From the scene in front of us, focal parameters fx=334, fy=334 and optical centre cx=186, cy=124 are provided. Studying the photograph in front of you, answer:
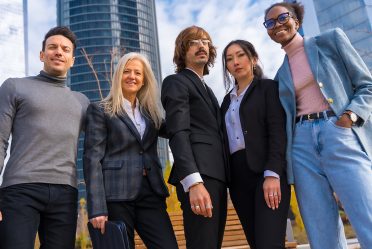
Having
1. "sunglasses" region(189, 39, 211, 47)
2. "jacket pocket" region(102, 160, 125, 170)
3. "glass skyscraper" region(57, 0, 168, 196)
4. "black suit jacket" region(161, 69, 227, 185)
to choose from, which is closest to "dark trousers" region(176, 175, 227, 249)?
"black suit jacket" region(161, 69, 227, 185)

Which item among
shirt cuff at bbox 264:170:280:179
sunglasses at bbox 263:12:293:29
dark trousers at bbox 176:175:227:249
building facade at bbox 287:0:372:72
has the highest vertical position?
building facade at bbox 287:0:372:72

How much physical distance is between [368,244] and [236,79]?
1305mm

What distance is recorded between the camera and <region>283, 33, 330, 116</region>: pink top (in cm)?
211

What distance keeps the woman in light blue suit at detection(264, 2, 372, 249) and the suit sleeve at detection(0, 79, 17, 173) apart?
5.86 ft

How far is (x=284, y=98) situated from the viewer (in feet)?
7.11

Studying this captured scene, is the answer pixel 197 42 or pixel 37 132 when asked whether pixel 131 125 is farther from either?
pixel 197 42

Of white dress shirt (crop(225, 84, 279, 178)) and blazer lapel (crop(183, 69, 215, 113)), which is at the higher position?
blazer lapel (crop(183, 69, 215, 113))

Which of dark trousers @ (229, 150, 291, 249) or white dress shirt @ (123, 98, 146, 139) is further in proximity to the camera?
white dress shirt @ (123, 98, 146, 139)

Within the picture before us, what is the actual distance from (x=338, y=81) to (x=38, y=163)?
197 centimetres

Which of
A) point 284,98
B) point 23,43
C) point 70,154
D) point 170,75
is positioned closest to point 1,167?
point 70,154

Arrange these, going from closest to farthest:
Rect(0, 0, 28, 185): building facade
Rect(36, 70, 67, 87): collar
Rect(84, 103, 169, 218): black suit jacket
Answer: Rect(84, 103, 169, 218): black suit jacket, Rect(36, 70, 67, 87): collar, Rect(0, 0, 28, 185): building facade

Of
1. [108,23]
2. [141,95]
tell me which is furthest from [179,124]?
[108,23]

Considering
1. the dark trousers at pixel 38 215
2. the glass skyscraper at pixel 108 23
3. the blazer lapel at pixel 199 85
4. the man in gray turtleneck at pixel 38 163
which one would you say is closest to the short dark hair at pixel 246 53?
the blazer lapel at pixel 199 85

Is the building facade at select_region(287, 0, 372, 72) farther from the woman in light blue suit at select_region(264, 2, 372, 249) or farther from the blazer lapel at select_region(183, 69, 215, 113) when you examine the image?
the blazer lapel at select_region(183, 69, 215, 113)
